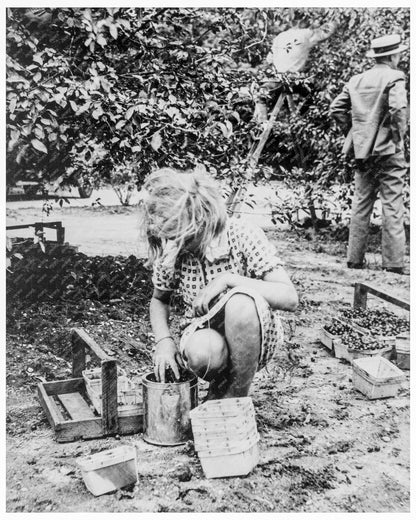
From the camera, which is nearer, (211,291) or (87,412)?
(211,291)

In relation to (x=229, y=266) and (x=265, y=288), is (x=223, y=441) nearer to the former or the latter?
(x=265, y=288)

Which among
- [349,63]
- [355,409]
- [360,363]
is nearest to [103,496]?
[355,409]

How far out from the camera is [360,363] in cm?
295

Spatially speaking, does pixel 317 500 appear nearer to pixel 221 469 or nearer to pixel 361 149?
pixel 221 469

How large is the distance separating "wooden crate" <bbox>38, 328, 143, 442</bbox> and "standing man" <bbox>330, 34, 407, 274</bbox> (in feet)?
9.86

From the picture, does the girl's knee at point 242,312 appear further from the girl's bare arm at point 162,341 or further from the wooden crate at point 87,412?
the wooden crate at point 87,412

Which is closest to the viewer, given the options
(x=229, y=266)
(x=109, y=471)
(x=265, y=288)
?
(x=109, y=471)

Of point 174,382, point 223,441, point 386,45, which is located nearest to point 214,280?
point 174,382

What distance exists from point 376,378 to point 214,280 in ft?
3.29

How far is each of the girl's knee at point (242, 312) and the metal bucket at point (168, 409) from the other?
0.32 metres

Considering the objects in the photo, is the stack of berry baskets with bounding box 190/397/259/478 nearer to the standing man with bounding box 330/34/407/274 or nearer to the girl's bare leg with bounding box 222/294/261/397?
the girl's bare leg with bounding box 222/294/261/397

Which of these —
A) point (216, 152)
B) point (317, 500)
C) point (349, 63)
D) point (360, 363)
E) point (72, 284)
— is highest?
point (349, 63)

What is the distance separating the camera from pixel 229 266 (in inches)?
95.1

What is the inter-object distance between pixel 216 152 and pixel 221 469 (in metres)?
2.25
